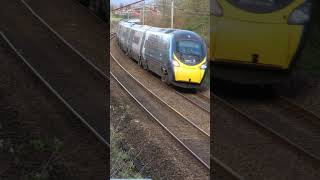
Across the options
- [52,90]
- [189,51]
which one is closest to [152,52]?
[189,51]

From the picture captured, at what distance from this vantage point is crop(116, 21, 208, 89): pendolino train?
589cm

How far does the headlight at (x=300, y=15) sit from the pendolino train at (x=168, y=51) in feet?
10.7

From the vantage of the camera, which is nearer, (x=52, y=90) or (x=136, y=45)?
(x=136, y=45)

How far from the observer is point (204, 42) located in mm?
5695

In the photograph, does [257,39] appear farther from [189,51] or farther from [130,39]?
[130,39]

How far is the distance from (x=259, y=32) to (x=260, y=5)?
449 mm

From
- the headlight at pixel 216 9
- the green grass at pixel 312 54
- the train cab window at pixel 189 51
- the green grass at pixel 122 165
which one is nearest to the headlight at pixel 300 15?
the green grass at pixel 312 54

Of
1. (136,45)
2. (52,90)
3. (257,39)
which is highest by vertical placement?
(136,45)

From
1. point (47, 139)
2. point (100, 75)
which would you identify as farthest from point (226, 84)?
point (100, 75)

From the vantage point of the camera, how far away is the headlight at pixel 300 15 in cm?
905

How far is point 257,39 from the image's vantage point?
894cm

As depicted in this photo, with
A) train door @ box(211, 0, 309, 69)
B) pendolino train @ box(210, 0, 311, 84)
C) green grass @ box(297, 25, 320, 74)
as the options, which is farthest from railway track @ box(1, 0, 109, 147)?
green grass @ box(297, 25, 320, 74)

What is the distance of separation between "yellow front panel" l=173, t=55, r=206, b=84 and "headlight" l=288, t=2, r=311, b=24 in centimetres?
353

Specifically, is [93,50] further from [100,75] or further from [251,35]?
[251,35]
